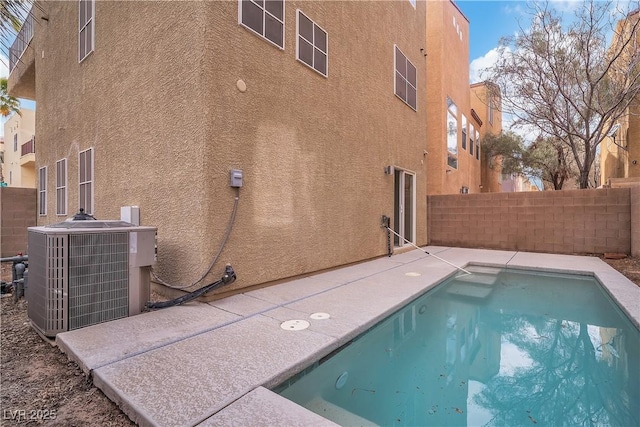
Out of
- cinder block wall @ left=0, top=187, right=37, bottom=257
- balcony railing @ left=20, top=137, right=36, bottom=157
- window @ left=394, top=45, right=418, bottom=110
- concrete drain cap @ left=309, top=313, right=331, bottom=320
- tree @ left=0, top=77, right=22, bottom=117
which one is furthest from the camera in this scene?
balcony railing @ left=20, top=137, right=36, bottom=157

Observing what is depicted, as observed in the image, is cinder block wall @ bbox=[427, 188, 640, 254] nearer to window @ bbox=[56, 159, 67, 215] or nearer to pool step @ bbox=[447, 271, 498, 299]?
pool step @ bbox=[447, 271, 498, 299]

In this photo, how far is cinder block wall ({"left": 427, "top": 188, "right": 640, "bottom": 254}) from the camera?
8.55 m

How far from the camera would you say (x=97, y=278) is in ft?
10.8

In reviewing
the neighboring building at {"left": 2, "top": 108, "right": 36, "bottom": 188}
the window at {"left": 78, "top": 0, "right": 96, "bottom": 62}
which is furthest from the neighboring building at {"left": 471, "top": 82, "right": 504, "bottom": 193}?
the neighboring building at {"left": 2, "top": 108, "right": 36, "bottom": 188}

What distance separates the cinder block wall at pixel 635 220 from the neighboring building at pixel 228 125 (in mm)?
5739

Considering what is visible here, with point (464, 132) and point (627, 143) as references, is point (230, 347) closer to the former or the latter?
point (464, 132)

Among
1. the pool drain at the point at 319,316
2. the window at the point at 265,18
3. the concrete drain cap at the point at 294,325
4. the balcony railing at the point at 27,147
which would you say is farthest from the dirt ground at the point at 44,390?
the balcony railing at the point at 27,147

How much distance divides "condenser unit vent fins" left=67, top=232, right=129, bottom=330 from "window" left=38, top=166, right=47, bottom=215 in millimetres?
7040

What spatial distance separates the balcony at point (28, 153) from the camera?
19.7 metres

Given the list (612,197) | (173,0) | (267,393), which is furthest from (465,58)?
(267,393)

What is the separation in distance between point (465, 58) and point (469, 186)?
6.38m

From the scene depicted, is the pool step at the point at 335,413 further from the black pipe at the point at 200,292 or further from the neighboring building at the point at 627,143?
the neighboring building at the point at 627,143

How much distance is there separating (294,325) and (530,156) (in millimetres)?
20329

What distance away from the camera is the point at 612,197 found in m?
8.59
